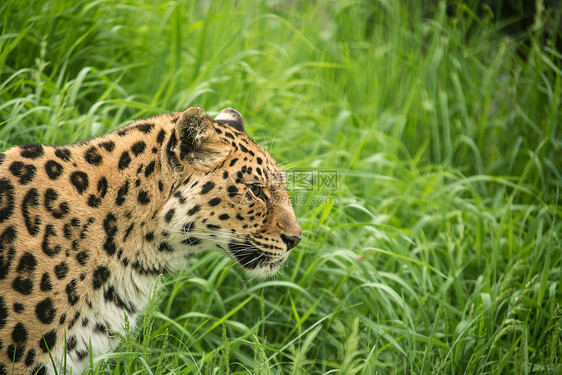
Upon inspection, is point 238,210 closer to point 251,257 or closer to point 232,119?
point 251,257

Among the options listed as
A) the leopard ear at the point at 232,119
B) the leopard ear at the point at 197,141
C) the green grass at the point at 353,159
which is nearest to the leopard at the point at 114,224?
the leopard ear at the point at 197,141

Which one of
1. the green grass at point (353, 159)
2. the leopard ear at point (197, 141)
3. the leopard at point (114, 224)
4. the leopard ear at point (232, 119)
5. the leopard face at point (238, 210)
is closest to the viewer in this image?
the leopard at point (114, 224)

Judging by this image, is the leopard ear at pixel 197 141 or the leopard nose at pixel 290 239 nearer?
the leopard ear at pixel 197 141

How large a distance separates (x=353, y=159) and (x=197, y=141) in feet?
6.81

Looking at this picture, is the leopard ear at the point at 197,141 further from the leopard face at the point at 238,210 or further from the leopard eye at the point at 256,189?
the leopard eye at the point at 256,189

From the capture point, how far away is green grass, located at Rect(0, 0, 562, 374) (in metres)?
4.20

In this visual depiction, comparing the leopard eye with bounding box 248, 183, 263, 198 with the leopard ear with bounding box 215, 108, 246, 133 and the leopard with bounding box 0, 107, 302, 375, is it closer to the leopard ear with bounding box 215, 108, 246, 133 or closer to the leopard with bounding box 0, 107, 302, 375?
the leopard with bounding box 0, 107, 302, 375

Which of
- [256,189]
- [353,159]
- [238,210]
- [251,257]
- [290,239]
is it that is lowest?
[251,257]

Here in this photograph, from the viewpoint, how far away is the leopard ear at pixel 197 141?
339 cm

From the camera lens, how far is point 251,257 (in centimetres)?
383

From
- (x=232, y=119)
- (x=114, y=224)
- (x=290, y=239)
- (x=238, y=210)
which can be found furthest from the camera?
(x=232, y=119)

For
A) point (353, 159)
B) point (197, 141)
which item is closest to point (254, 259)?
point (197, 141)

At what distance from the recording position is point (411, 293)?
450cm

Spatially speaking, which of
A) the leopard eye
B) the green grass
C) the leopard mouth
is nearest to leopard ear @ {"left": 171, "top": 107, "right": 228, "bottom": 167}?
the leopard eye
